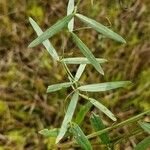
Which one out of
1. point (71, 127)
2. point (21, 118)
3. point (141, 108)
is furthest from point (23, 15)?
point (71, 127)

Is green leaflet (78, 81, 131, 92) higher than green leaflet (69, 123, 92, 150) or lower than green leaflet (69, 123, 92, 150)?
higher

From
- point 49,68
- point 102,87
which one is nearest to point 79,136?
point 102,87

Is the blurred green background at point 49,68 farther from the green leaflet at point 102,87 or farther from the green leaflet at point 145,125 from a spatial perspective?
the green leaflet at point 145,125

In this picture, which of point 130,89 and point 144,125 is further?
point 130,89

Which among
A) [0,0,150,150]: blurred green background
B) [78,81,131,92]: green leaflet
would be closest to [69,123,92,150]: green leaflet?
[78,81,131,92]: green leaflet

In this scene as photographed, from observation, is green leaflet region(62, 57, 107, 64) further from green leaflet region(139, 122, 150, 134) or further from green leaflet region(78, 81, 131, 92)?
green leaflet region(139, 122, 150, 134)

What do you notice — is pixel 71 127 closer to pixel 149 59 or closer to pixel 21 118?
pixel 21 118

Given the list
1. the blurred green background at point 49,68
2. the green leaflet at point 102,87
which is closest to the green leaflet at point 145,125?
the green leaflet at point 102,87

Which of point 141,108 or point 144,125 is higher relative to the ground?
point 144,125

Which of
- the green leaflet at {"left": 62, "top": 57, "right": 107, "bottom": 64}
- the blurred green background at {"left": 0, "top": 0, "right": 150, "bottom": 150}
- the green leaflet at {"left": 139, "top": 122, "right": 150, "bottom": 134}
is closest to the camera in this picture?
the green leaflet at {"left": 139, "top": 122, "right": 150, "bottom": 134}
